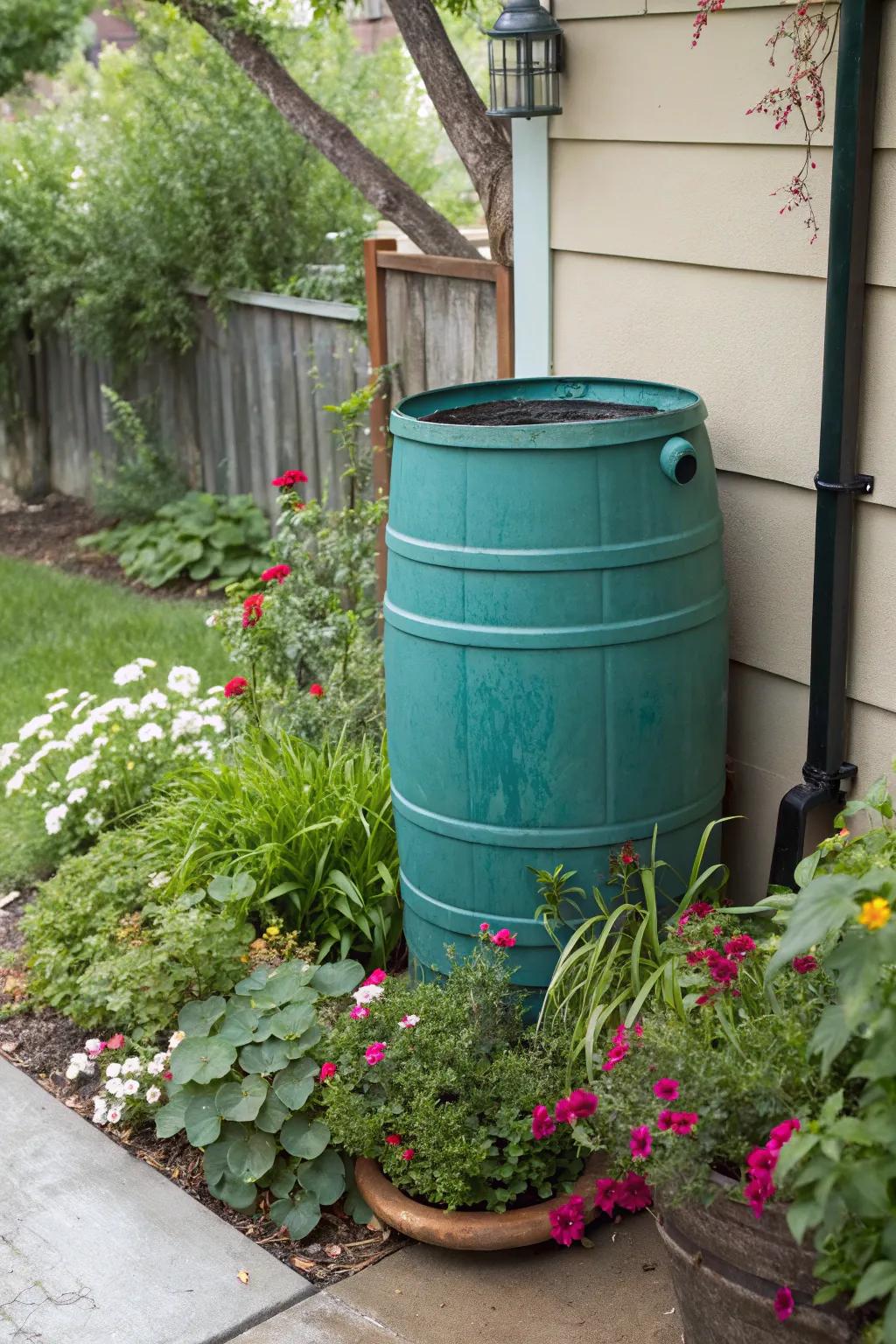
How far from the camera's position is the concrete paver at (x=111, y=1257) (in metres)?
2.30

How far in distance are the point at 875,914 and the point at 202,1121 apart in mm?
1520

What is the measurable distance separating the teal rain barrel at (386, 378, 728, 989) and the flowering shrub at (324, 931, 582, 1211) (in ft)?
0.65

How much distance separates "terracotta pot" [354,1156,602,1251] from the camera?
2373 millimetres

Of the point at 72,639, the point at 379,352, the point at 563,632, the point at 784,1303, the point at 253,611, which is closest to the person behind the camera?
the point at 784,1303

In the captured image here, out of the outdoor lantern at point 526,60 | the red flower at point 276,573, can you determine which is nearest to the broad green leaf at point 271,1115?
the red flower at point 276,573

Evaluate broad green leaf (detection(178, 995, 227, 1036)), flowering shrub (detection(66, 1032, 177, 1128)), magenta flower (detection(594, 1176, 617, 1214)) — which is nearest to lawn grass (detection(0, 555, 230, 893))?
flowering shrub (detection(66, 1032, 177, 1128))

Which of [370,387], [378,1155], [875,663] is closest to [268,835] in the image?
[378,1155]

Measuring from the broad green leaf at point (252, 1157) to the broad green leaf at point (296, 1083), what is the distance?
84mm

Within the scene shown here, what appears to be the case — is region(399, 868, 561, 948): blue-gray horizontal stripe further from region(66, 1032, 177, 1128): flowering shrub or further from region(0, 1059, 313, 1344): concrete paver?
region(0, 1059, 313, 1344): concrete paver

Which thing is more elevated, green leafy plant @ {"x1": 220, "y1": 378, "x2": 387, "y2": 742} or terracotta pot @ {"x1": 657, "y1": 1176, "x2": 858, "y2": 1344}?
green leafy plant @ {"x1": 220, "y1": 378, "x2": 387, "y2": 742}

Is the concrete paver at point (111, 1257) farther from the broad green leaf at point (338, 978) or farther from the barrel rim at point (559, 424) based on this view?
the barrel rim at point (559, 424)

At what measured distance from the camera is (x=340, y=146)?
4871 mm

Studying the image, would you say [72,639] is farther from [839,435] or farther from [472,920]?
[839,435]

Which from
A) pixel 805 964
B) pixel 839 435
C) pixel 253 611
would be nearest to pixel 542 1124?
pixel 805 964
